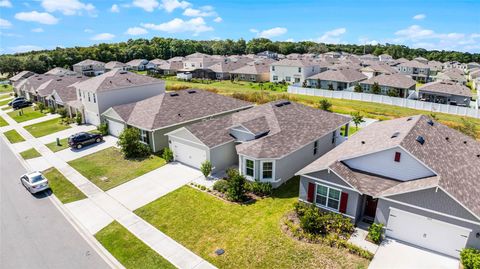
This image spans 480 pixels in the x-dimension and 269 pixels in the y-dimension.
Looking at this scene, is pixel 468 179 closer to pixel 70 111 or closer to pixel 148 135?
pixel 148 135

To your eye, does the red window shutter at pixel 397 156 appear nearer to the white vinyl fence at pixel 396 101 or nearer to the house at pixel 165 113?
the house at pixel 165 113

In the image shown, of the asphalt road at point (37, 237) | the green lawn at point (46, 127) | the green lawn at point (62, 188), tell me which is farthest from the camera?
the green lawn at point (46, 127)

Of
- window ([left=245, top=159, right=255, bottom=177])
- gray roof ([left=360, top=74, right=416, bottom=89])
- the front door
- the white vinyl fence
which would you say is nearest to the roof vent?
the front door

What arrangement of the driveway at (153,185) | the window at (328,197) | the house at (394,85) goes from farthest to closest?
1. the house at (394,85)
2. the driveway at (153,185)
3. the window at (328,197)

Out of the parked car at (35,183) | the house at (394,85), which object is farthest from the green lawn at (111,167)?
the house at (394,85)

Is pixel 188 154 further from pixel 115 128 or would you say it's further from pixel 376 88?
pixel 376 88

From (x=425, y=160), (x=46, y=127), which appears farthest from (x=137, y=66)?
(x=425, y=160)

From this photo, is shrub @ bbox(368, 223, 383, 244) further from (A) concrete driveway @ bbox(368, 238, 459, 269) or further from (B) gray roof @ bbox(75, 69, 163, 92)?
(B) gray roof @ bbox(75, 69, 163, 92)
